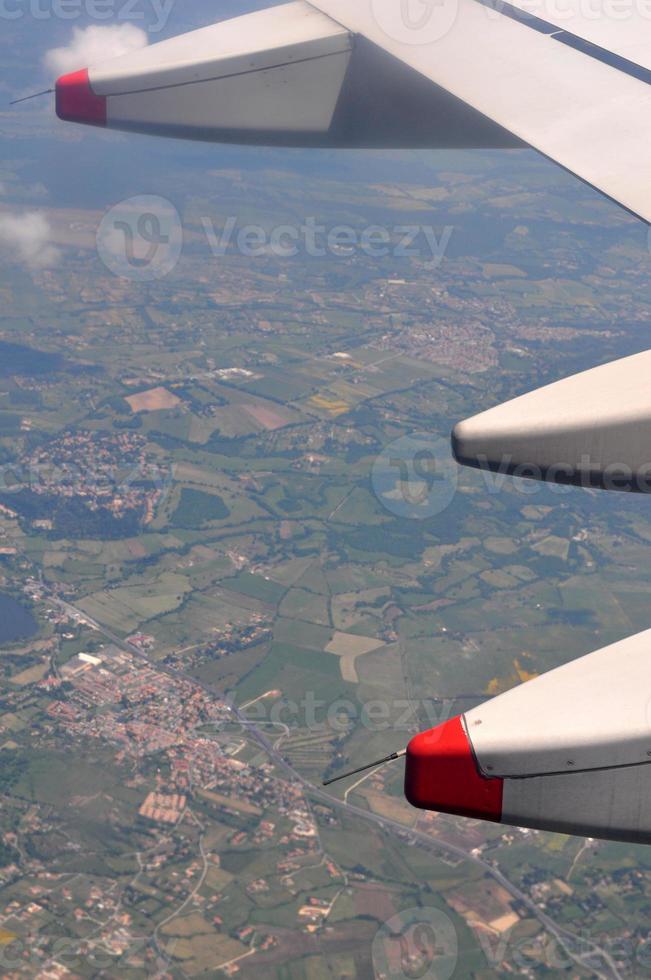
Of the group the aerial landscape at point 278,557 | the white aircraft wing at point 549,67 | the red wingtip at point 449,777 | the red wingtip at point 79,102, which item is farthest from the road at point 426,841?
the red wingtip at point 449,777

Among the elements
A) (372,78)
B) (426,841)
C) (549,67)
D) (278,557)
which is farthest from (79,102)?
(278,557)

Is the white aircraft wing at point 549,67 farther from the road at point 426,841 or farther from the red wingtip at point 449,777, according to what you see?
the road at point 426,841

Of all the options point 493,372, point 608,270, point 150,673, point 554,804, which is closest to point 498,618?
point 150,673

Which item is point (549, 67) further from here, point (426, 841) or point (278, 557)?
point (278, 557)

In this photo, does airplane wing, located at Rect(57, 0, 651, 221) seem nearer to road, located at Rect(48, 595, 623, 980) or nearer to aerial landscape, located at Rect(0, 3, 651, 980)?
aerial landscape, located at Rect(0, 3, 651, 980)

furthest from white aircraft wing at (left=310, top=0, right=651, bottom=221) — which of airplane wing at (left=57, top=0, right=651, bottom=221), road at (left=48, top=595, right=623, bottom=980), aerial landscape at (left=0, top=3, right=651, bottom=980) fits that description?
road at (left=48, top=595, right=623, bottom=980)

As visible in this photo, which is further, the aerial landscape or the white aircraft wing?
the aerial landscape
